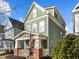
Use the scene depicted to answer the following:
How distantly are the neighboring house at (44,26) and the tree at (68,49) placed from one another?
16233 millimetres

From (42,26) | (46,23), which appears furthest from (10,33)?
(46,23)

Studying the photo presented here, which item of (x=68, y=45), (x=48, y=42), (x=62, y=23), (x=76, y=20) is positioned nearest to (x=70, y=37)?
(x=68, y=45)

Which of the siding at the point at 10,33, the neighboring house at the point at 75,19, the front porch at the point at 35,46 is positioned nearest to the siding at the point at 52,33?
the front porch at the point at 35,46

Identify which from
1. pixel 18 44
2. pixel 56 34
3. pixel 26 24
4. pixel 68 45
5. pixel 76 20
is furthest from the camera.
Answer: pixel 26 24

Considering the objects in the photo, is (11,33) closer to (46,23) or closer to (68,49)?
(46,23)

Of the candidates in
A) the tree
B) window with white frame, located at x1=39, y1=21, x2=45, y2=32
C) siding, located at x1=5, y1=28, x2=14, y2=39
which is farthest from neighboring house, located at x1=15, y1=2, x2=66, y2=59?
the tree

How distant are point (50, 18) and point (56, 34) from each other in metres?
3.25

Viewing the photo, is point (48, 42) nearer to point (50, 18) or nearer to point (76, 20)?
point (50, 18)

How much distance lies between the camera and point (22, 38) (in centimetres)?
3272

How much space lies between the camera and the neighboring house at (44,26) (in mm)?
32438

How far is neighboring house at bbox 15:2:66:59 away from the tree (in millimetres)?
16233

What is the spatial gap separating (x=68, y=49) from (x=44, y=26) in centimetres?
2034

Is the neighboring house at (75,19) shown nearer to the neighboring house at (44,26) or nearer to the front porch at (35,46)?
the front porch at (35,46)

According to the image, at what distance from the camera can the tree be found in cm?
1254
